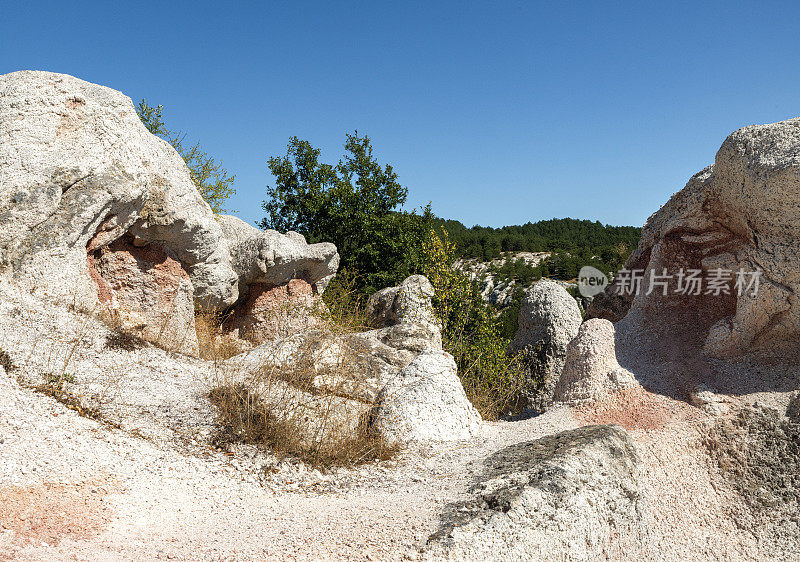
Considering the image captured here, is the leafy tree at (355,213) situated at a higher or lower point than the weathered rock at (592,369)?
higher

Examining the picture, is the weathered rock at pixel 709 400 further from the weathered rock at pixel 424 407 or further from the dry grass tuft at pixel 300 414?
the dry grass tuft at pixel 300 414

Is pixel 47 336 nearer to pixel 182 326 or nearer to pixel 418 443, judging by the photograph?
pixel 182 326

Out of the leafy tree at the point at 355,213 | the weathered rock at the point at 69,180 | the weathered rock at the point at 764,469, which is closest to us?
the weathered rock at the point at 764,469

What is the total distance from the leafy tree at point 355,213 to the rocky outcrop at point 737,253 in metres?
9.49

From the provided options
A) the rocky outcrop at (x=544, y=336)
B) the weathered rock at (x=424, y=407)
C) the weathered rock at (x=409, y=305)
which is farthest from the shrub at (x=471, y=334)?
the weathered rock at (x=424, y=407)

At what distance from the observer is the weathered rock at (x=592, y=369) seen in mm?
6664

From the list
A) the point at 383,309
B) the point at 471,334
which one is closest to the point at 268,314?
the point at 383,309

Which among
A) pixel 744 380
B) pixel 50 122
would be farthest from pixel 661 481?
pixel 50 122

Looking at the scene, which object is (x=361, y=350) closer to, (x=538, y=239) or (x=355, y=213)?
(x=355, y=213)

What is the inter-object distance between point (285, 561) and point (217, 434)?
88.0 inches

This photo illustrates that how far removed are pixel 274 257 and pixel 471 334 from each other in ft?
14.4

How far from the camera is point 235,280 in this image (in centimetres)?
1095

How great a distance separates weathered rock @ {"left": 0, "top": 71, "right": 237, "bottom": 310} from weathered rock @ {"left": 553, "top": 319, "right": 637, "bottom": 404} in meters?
6.22

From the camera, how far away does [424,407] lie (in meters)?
6.36
